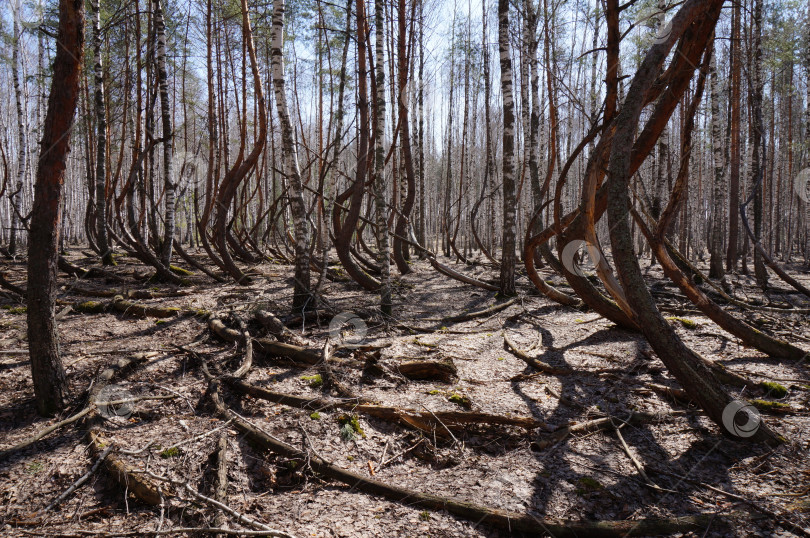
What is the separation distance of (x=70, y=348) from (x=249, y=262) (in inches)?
278

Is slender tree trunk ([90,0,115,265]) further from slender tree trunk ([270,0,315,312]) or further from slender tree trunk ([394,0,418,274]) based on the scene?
slender tree trunk ([394,0,418,274])

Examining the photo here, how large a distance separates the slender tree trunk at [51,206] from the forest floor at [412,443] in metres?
0.32

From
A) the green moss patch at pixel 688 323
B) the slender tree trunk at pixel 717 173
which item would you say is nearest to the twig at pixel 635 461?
the green moss patch at pixel 688 323

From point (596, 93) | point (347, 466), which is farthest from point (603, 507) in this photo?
point (596, 93)

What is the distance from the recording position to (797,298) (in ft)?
26.1

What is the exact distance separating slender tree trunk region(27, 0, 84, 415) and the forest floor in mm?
323

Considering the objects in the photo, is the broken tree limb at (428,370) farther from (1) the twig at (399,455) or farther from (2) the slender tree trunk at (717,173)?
(2) the slender tree trunk at (717,173)

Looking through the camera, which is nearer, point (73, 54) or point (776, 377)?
point (73, 54)

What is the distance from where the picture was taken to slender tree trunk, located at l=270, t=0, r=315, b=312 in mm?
5648

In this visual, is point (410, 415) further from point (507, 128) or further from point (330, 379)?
point (507, 128)

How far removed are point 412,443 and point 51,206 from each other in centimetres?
285

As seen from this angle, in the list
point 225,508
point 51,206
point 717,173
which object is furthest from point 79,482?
point 717,173

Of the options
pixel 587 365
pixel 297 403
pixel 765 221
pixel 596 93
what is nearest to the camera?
pixel 297 403

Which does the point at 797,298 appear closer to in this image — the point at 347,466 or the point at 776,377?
the point at 776,377
